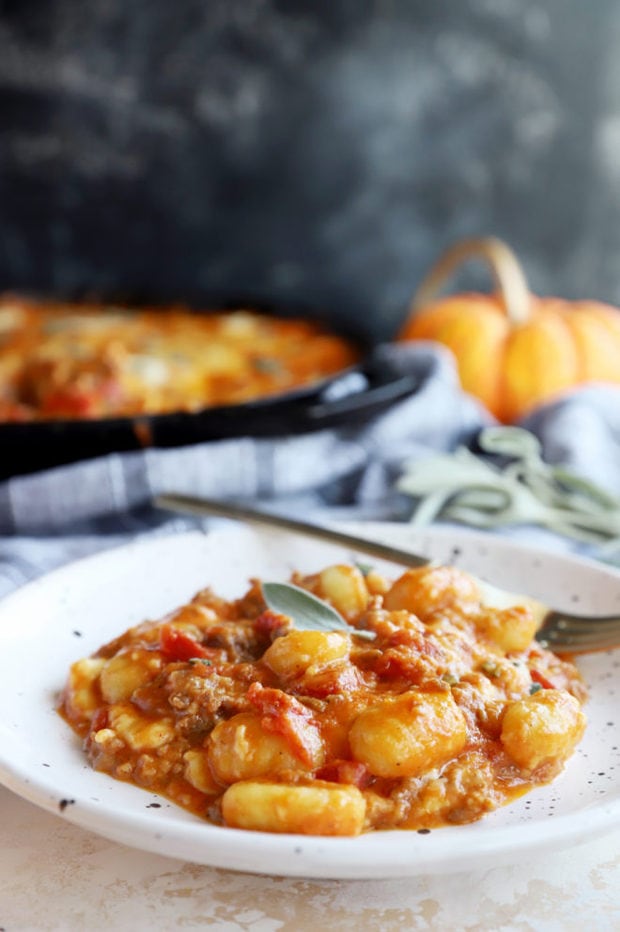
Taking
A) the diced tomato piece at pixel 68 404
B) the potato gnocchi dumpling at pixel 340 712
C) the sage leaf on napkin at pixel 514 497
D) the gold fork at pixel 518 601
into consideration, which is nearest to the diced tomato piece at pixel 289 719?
the potato gnocchi dumpling at pixel 340 712

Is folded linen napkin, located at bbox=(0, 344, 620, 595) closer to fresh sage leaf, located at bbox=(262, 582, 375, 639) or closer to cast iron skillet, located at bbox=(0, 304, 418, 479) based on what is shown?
cast iron skillet, located at bbox=(0, 304, 418, 479)

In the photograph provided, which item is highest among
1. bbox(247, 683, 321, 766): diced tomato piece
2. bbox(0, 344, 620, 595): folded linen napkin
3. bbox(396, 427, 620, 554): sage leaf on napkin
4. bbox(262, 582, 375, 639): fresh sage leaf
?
bbox(262, 582, 375, 639): fresh sage leaf

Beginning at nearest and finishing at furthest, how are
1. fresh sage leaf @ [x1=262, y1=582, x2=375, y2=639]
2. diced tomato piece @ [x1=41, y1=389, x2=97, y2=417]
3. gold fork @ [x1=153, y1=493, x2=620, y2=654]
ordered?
fresh sage leaf @ [x1=262, y1=582, x2=375, y2=639] → gold fork @ [x1=153, y1=493, x2=620, y2=654] → diced tomato piece @ [x1=41, y1=389, x2=97, y2=417]

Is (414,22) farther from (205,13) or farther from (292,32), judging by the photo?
(205,13)

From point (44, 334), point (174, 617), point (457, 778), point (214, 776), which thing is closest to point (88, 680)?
point (174, 617)

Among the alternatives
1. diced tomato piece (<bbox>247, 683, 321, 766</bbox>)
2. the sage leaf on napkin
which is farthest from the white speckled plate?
the sage leaf on napkin

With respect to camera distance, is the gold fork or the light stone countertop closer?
the light stone countertop
